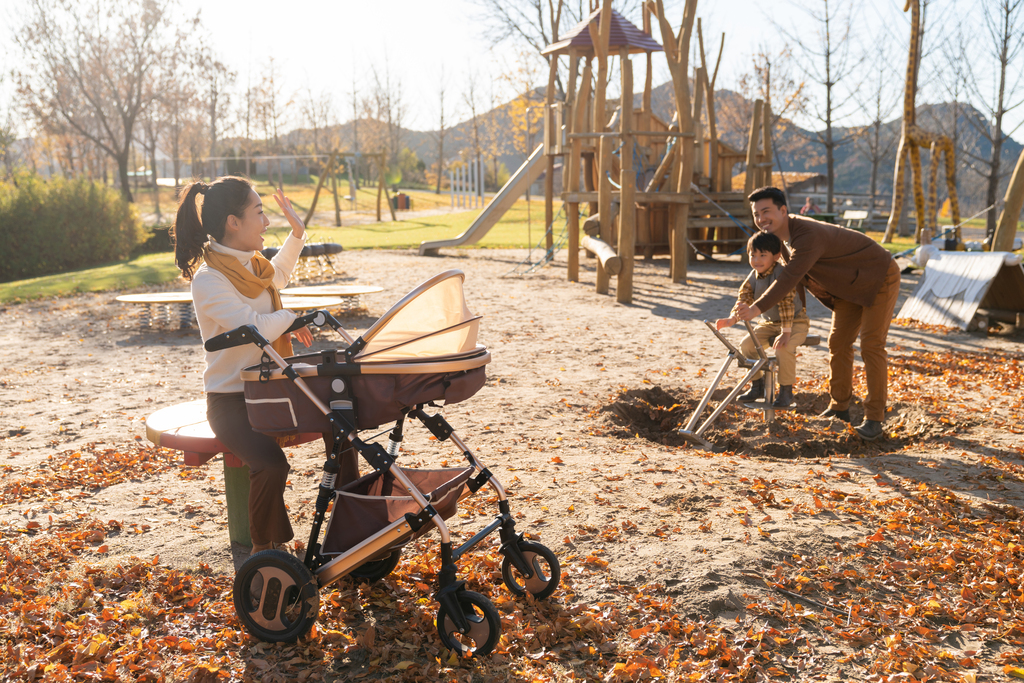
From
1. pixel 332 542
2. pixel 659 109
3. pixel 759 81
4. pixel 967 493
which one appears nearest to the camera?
pixel 332 542

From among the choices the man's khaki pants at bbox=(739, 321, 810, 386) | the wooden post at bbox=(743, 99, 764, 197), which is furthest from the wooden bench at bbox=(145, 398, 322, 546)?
the wooden post at bbox=(743, 99, 764, 197)

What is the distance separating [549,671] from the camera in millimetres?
2791

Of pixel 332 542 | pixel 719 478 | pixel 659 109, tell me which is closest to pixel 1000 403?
pixel 719 478

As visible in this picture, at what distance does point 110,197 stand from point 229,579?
2041cm

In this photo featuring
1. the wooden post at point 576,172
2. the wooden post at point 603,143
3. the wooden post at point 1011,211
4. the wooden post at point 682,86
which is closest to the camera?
the wooden post at point 1011,211

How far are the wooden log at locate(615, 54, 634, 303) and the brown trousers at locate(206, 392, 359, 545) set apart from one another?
9070 mm

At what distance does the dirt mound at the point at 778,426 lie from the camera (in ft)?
17.7

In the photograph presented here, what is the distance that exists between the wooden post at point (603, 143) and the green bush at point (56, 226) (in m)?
14.5

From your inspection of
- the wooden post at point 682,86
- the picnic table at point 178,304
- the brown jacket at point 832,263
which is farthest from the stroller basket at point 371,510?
the wooden post at point 682,86

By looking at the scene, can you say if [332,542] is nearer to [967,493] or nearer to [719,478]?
[719,478]

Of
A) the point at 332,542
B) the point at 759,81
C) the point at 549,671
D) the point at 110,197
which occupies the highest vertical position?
the point at 759,81

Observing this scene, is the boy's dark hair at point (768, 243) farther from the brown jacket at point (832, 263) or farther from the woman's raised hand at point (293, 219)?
the woman's raised hand at point (293, 219)

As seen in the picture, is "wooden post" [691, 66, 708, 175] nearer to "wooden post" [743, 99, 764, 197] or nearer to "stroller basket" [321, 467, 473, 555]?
"wooden post" [743, 99, 764, 197]

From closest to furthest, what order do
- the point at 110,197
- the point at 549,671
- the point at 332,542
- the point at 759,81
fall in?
the point at 549,671
the point at 332,542
the point at 110,197
the point at 759,81
